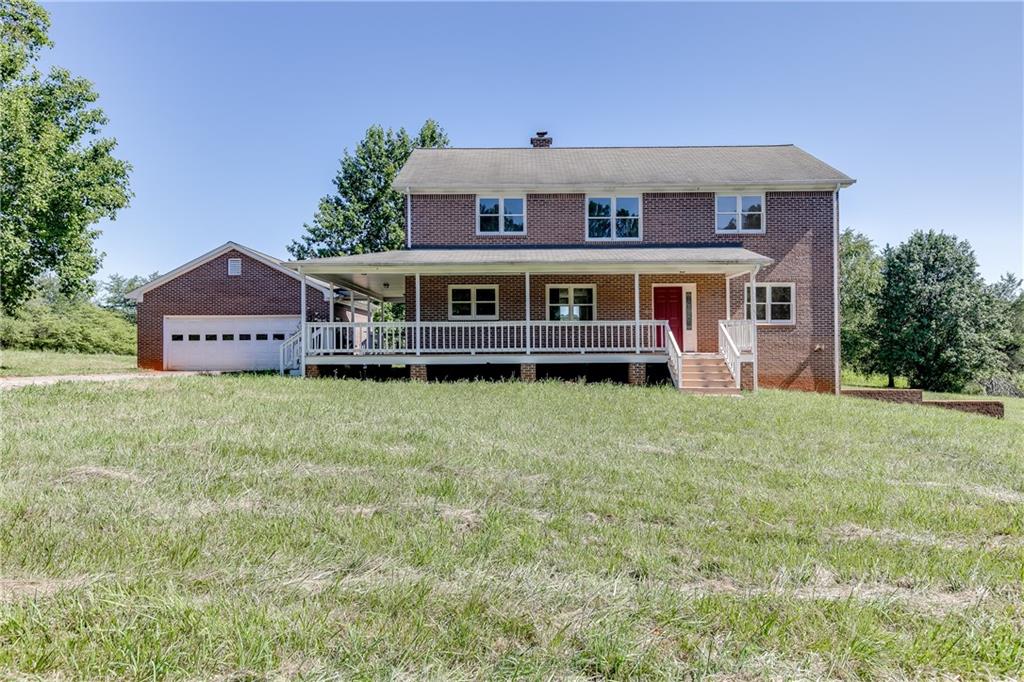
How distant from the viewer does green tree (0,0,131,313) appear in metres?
16.4

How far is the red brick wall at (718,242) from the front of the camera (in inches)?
667

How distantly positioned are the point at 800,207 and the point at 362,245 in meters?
24.3

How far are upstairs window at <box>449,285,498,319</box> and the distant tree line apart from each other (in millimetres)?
21830

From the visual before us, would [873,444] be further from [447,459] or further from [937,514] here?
[447,459]

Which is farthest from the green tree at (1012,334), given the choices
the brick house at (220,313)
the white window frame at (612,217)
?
→ the brick house at (220,313)

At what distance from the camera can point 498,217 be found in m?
17.6

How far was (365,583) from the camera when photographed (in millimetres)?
3143

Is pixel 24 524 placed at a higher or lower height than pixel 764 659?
higher

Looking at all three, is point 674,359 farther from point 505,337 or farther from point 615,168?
point 615,168

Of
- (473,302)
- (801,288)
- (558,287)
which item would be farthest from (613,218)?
(801,288)

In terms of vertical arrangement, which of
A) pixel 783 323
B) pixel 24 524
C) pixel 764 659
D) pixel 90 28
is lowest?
pixel 764 659

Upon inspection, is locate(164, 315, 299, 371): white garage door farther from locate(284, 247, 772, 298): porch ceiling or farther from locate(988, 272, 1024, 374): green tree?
locate(988, 272, 1024, 374): green tree

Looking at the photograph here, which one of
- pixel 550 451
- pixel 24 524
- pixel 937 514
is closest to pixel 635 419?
pixel 550 451

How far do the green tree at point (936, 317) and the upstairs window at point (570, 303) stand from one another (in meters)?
19.2
